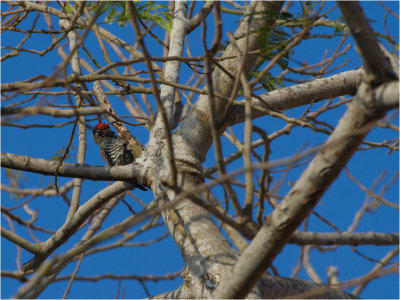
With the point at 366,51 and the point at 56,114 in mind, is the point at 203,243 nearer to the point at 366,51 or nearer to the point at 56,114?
the point at 56,114

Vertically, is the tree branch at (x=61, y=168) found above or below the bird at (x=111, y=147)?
below

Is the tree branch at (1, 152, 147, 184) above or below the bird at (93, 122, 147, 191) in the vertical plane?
below

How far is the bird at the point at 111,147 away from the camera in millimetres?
5227

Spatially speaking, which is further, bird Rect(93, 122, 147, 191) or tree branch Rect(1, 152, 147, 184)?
bird Rect(93, 122, 147, 191)

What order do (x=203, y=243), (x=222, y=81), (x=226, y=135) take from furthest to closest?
(x=226, y=135), (x=222, y=81), (x=203, y=243)

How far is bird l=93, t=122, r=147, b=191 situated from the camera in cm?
523

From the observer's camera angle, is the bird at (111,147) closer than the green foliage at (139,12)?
No

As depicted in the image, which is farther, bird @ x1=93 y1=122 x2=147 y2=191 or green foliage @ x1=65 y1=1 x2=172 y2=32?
bird @ x1=93 y1=122 x2=147 y2=191

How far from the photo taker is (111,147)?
541 cm

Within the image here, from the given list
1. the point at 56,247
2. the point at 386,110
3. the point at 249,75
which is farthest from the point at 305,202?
the point at 56,247

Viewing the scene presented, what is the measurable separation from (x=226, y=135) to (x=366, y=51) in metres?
4.14

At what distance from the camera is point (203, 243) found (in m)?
2.46

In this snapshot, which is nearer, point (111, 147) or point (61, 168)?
point (61, 168)

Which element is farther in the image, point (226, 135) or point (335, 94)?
point (226, 135)
